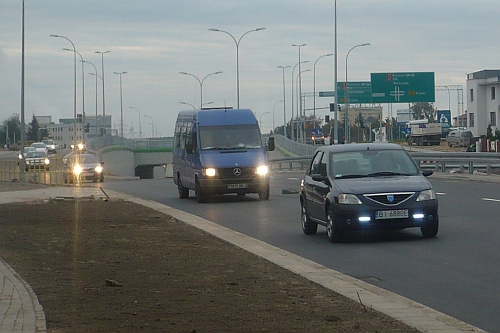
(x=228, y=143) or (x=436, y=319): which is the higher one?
(x=228, y=143)

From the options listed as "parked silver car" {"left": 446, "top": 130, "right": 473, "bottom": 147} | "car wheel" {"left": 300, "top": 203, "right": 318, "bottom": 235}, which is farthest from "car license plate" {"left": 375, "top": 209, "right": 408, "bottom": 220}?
"parked silver car" {"left": 446, "top": 130, "right": 473, "bottom": 147}

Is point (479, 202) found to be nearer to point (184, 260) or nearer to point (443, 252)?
point (443, 252)

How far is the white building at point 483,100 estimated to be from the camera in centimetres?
8994

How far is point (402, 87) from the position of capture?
62.5 metres

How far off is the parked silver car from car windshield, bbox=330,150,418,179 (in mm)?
66152

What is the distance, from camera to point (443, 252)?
510 inches

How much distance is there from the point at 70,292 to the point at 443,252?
5.76 meters

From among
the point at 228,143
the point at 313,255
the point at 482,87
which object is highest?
the point at 482,87

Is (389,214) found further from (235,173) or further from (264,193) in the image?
(264,193)

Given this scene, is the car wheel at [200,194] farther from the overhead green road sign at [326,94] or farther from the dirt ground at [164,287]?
the overhead green road sign at [326,94]

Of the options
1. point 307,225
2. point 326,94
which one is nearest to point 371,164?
point 307,225

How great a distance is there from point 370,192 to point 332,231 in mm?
927

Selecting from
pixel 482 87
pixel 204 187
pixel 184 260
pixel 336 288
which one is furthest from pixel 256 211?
pixel 482 87

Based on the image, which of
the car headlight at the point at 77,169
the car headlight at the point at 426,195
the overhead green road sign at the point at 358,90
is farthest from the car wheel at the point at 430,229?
the overhead green road sign at the point at 358,90
